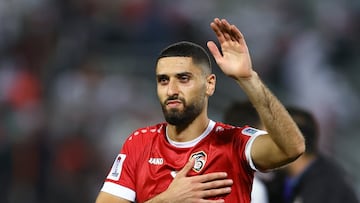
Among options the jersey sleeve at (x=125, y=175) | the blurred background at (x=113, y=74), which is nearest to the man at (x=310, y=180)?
the jersey sleeve at (x=125, y=175)

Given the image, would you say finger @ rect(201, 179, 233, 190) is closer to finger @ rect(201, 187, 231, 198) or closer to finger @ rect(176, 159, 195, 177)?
finger @ rect(201, 187, 231, 198)

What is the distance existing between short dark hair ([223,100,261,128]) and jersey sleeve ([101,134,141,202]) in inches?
67.6

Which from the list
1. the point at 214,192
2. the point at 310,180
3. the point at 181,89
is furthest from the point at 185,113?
the point at 310,180

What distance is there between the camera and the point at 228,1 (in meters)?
14.3

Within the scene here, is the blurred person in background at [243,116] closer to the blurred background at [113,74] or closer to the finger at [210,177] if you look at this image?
the finger at [210,177]

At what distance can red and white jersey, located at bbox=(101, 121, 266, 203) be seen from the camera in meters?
5.39

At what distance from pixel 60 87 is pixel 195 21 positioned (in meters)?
2.41

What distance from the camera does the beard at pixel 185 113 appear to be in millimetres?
5387

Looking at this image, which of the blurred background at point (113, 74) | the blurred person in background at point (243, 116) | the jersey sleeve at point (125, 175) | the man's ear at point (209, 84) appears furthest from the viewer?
the blurred background at point (113, 74)

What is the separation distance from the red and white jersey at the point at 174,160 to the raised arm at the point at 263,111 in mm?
117

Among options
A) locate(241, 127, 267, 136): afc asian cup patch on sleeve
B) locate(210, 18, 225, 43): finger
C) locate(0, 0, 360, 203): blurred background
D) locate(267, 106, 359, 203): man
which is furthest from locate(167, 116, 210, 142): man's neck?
locate(0, 0, 360, 203): blurred background

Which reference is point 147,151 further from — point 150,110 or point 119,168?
point 150,110

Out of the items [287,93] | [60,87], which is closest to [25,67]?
[60,87]

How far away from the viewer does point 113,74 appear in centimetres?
1214
